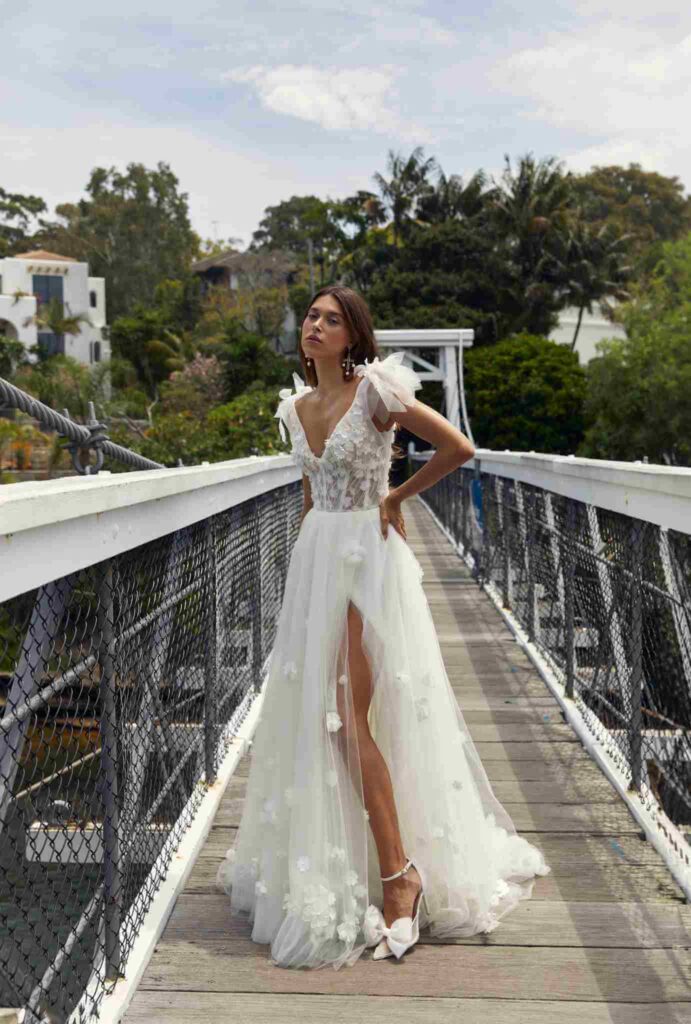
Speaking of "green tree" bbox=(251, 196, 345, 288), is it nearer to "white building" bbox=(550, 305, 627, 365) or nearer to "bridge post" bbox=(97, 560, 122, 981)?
"white building" bbox=(550, 305, 627, 365)

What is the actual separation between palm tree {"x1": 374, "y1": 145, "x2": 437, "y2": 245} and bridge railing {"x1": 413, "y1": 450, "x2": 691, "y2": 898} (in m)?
38.4

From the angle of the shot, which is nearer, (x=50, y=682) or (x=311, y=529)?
(x=50, y=682)

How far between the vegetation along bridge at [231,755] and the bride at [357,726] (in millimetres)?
112

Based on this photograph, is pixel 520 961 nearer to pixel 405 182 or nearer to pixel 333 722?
pixel 333 722

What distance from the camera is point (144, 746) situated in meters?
Result: 2.76

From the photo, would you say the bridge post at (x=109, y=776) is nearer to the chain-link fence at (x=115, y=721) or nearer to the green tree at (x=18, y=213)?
the chain-link fence at (x=115, y=721)

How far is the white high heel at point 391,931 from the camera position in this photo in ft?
8.32

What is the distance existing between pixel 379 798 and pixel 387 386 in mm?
949

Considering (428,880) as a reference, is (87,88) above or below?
above

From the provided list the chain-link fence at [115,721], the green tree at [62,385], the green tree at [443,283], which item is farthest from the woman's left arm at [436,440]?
the green tree at [443,283]

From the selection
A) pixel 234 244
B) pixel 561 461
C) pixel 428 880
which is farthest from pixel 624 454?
pixel 234 244

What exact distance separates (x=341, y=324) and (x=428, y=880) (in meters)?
1.33

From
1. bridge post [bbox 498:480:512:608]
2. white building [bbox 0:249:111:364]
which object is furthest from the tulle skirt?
white building [bbox 0:249:111:364]

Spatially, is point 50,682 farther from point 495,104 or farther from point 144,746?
point 495,104
